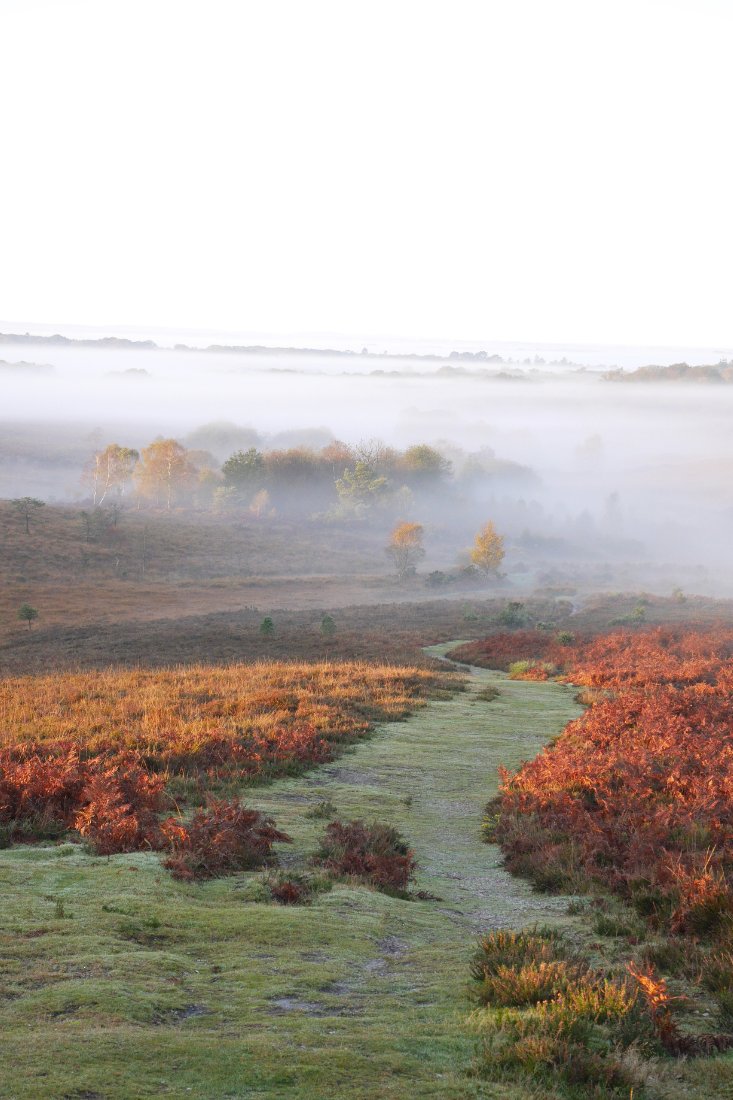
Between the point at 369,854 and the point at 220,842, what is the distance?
1.62m

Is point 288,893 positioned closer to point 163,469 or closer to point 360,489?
point 360,489

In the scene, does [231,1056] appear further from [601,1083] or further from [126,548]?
[126,548]

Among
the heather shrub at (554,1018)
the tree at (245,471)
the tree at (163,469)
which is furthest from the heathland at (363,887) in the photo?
the tree at (245,471)

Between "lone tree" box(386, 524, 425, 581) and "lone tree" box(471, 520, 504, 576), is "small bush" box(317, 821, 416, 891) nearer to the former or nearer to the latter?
"lone tree" box(386, 524, 425, 581)

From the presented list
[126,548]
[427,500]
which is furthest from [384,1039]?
[427,500]

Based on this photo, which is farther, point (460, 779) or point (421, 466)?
point (421, 466)

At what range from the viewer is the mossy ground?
15.0 ft

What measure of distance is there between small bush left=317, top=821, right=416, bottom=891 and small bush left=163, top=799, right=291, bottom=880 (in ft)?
1.96

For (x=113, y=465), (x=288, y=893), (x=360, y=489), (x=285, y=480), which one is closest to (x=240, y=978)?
(x=288, y=893)

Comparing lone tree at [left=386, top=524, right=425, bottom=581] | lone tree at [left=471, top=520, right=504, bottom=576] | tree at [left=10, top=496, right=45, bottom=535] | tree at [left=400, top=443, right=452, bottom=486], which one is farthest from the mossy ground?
tree at [left=400, top=443, right=452, bottom=486]

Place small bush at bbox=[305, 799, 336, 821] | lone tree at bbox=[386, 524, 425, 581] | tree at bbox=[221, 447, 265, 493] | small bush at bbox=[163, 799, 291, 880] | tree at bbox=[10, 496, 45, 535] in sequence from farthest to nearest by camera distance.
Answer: tree at bbox=[221, 447, 265, 493] → lone tree at bbox=[386, 524, 425, 581] → tree at bbox=[10, 496, 45, 535] → small bush at bbox=[305, 799, 336, 821] → small bush at bbox=[163, 799, 291, 880]

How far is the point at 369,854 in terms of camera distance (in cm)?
955

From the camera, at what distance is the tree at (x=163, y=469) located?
149m

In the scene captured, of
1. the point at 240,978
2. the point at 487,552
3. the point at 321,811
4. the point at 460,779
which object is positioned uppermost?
the point at 240,978
